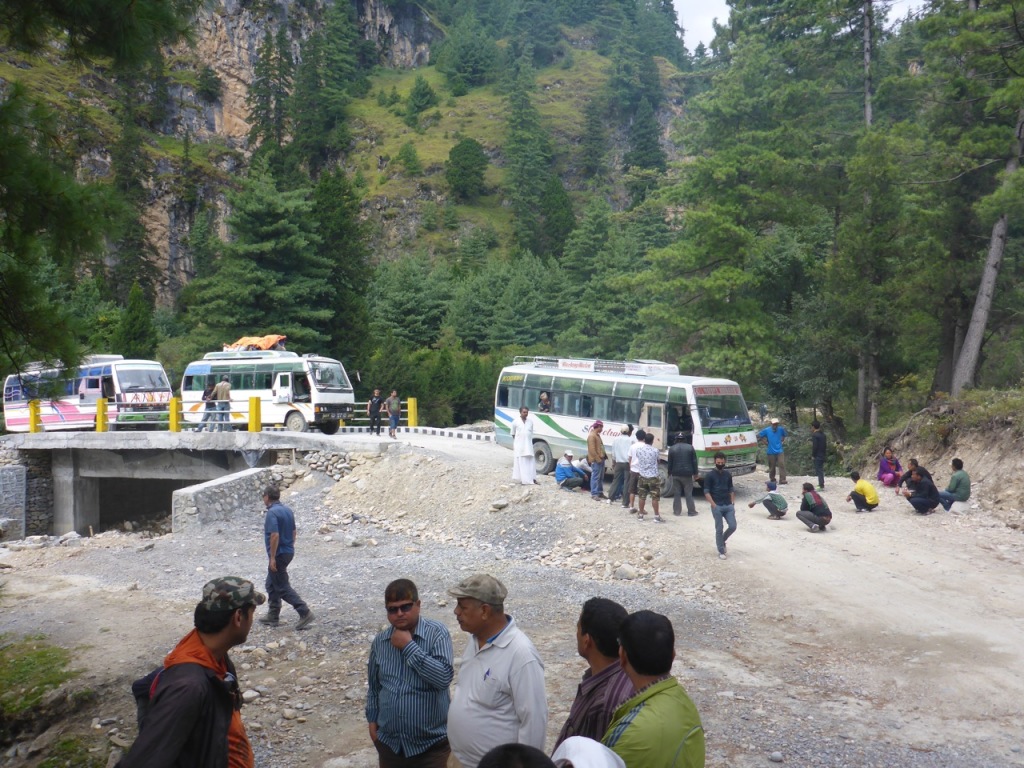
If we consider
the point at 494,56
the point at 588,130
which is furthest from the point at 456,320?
the point at 494,56

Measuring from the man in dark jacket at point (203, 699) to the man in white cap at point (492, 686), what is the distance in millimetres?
1001

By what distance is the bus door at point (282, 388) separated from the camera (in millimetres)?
25984

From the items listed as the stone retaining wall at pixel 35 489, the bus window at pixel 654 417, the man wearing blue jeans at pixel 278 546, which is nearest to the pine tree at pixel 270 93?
the stone retaining wall at pixel 35 489

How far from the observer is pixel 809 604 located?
11.3m

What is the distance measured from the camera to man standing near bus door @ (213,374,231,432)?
25.6 meters

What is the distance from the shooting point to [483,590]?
13.4 feet

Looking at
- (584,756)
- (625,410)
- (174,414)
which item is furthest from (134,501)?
(584,756)

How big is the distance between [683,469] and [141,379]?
66.5ft

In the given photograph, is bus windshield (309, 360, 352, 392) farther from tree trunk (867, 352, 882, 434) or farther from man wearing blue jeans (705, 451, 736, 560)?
tree trunk (867, 352, 882, 434)

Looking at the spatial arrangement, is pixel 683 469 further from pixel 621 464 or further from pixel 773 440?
pixel 773 440

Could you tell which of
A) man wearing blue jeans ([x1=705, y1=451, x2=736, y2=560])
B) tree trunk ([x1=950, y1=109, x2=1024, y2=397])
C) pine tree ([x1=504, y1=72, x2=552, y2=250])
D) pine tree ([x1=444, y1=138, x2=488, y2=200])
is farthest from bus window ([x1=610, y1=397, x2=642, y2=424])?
pine tree ([x1=444, y1=138, x2=488, y2=200])

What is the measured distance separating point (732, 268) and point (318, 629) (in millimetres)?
23688

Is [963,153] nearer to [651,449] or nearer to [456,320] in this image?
[651,449]

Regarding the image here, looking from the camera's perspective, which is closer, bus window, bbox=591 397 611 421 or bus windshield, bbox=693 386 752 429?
bus windshield, bbox=693 386 752 429
